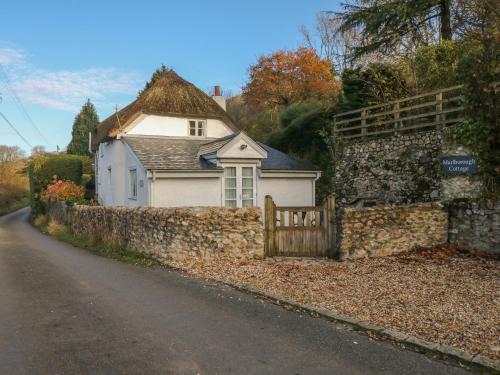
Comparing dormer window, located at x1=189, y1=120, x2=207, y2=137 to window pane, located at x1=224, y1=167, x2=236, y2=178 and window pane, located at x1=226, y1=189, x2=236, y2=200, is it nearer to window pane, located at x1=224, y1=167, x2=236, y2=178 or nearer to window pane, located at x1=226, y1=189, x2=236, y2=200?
window pane, located at x1=224, y1=167, x2=236, y2=178

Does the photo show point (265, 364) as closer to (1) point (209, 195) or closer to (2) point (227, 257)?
(2) point (227, 257)

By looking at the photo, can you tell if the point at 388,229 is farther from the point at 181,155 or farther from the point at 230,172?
the point at 181,155

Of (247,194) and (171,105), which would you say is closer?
(247,194)

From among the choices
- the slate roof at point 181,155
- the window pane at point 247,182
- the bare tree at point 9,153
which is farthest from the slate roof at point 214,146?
the bare tree at point 9,153

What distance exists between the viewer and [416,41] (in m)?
21.2

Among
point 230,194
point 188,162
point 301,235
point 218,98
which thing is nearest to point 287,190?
point 230,194

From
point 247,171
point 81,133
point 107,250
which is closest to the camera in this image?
point 107,250

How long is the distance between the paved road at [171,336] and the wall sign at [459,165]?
791 centimetres

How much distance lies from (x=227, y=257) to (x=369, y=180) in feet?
24.8

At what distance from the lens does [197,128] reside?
23062mm

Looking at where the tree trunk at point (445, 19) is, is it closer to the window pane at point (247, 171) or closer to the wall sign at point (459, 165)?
the wall sign at point (459, 165)

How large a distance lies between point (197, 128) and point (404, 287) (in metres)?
17.2

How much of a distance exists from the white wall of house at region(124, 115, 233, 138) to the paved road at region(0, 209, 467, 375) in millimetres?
13442

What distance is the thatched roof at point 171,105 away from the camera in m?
21.5
